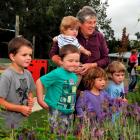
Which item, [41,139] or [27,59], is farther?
[27,59]

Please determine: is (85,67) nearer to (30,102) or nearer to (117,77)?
(117,77)

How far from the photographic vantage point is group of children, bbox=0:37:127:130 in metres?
4.66

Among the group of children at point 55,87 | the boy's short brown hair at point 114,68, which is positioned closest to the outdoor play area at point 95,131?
the group of children at point 55,87

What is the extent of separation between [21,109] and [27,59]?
50 cm

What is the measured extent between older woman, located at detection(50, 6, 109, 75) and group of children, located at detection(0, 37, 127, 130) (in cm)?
16

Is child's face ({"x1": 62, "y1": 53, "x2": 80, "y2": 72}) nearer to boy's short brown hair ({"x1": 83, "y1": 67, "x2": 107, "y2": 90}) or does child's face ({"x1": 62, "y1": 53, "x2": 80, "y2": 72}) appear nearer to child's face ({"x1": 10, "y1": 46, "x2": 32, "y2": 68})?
boy's short brown hair ({"x1": 83, "y1": 67, "x2": 107, "y2": 90})

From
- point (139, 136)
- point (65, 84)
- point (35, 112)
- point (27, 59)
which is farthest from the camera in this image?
point (35, 112)

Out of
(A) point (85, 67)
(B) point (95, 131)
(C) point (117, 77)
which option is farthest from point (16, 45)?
(C) point (117, 77)

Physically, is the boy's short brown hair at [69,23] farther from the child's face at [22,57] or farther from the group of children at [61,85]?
the child's face at [22,57]

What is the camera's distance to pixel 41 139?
348 cm

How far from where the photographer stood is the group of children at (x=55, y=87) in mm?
4664

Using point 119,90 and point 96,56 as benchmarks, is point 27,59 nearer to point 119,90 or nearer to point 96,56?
point 96,56

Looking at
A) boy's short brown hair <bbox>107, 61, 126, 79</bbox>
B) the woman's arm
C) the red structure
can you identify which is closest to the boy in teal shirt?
the woman's arm

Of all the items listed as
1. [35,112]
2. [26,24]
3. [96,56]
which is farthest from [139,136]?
[26,24]
